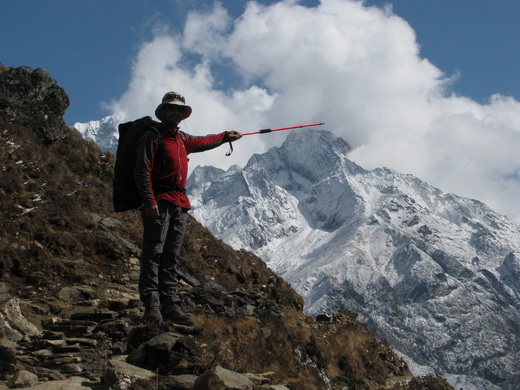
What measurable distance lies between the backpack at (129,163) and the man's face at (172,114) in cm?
16

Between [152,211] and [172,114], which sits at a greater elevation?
[172,114]

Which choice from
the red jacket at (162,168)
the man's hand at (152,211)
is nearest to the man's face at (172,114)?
the red jacket at (162,168)

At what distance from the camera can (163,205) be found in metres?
7.91

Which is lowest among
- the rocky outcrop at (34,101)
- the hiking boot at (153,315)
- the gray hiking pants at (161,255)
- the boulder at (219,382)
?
the boulder at (219,382)

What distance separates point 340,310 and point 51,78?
11.3 meters

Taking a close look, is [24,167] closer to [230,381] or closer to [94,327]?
[94,327]

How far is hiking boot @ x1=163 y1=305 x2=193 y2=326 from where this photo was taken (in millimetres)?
7824

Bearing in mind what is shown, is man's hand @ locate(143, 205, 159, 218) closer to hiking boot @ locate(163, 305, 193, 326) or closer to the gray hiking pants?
the gray hiking pants

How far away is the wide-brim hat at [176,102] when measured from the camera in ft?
26.4

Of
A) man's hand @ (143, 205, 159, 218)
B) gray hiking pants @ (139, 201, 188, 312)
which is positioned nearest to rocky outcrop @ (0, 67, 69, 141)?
gray hiking pants @ (139, 201, 188, 312)

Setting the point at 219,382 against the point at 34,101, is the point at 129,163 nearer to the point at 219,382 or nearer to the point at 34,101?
the point at 219,382

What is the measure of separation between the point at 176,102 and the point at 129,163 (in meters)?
1.02

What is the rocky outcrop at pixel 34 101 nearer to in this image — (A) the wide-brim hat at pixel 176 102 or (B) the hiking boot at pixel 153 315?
(A) the wide-brim hat at pixel 176 102

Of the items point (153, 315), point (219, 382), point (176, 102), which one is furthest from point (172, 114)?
point (219, 382)
